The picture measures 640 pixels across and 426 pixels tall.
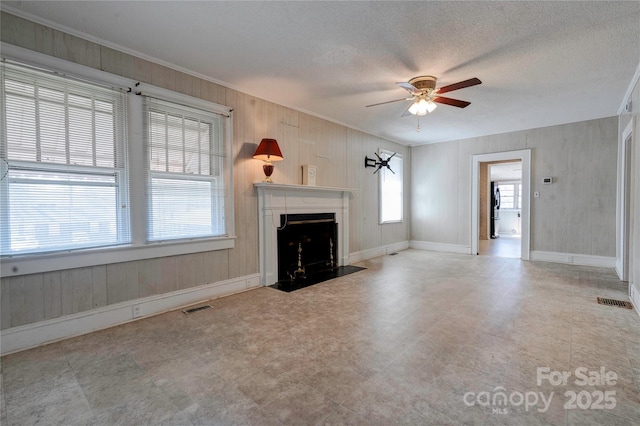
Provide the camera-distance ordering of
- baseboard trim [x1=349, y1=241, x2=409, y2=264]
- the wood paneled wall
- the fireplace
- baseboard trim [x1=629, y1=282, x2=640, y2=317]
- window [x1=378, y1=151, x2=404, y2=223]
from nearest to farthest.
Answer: the wood paneled wall, baseboard trim [x1=629, y1=282, x2=640, y2=317], the fireplace, baseboard trim [x1=349, y1=241, x2=409, y2=264], window [x1=378, y1=151, x2=404, y2=223]

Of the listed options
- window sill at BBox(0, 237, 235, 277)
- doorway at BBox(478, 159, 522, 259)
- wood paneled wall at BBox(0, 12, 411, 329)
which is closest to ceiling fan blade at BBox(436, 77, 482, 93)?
wood paneled wall at BBox(0, 12, 411, 329)

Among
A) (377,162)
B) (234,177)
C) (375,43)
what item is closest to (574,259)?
(377,162)

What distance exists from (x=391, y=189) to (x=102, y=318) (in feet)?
19.5

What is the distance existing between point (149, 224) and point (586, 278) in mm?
6099

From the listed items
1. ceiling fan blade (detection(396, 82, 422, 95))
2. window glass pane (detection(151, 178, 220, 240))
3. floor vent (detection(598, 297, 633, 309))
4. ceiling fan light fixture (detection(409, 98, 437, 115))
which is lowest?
floor vent (detection(598, 297, 633, 309))

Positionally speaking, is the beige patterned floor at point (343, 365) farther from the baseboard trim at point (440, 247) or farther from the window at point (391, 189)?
the window at point (391, 189)

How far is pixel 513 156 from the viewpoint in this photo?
19.9 ft

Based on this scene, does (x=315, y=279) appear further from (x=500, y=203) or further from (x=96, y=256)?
(x=500, y=203)

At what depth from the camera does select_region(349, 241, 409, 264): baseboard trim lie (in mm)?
5879

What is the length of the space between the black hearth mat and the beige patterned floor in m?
0.52

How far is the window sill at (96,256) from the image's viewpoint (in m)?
2.35

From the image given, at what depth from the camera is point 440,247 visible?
7.16 meters

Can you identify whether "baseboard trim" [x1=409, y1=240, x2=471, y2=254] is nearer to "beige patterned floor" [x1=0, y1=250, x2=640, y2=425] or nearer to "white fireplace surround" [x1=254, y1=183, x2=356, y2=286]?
"beige patterned floor" [x1=0, y1=250, x2=640, y2=425]

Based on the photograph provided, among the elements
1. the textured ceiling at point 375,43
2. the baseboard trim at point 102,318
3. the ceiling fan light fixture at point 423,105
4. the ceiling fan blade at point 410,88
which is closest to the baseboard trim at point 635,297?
the textured ceiling at point 375,43
